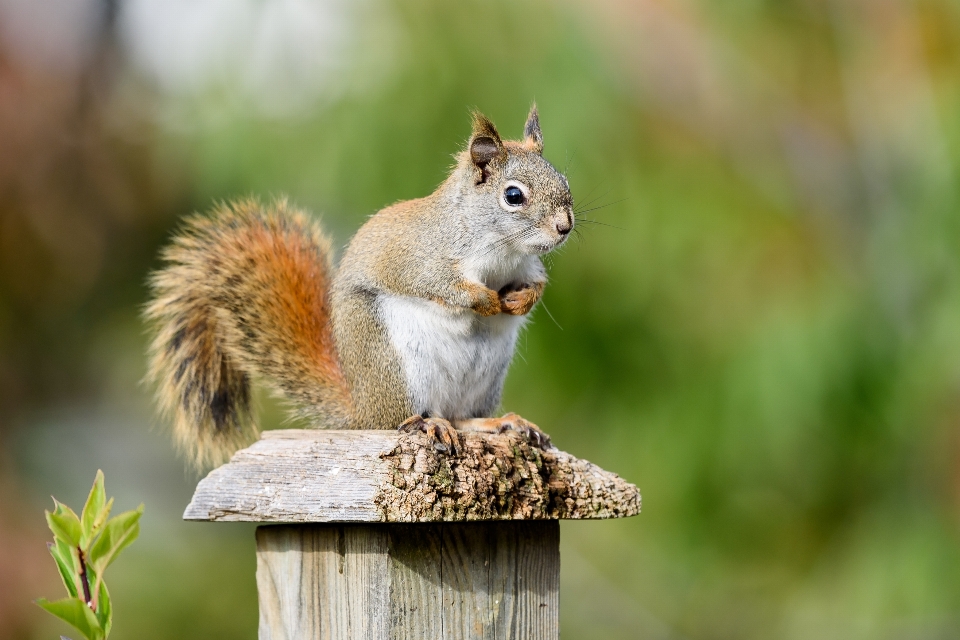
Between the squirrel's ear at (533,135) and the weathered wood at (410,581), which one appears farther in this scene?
the squirrel's ear at (533,135)

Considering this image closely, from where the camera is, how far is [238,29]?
4320 millimetres

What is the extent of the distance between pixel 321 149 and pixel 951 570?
315cm

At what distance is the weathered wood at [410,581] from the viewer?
1487mm

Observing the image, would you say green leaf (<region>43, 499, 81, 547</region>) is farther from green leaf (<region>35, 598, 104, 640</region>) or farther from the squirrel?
the squirrel

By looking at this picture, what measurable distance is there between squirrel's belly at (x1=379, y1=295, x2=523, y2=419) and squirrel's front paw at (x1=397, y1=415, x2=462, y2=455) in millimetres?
309

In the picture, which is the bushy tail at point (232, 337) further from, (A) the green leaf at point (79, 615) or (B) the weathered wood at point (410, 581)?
(A) the green leaf at point (79, 615)

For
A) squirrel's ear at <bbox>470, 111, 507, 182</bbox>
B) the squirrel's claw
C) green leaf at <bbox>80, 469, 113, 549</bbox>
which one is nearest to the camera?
green leaf at <bbox>80, 469, 113, 549</bbox>

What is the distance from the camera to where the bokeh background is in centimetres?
433

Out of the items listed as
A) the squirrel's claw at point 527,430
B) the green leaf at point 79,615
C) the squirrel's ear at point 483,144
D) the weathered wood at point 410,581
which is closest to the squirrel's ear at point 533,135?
the squirrel's ear at point 483,144

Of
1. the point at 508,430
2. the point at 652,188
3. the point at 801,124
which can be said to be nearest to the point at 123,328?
the point at 652,188

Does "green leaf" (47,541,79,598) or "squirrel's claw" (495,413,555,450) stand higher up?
"squirrel's claw" (495,413,555,450)

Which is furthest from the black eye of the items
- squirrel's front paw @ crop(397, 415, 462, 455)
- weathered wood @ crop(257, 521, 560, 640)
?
weathered wood @ crop(257, 521, 560, 640)

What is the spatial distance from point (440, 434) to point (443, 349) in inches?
18.1

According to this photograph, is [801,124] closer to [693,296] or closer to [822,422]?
[693,296]
